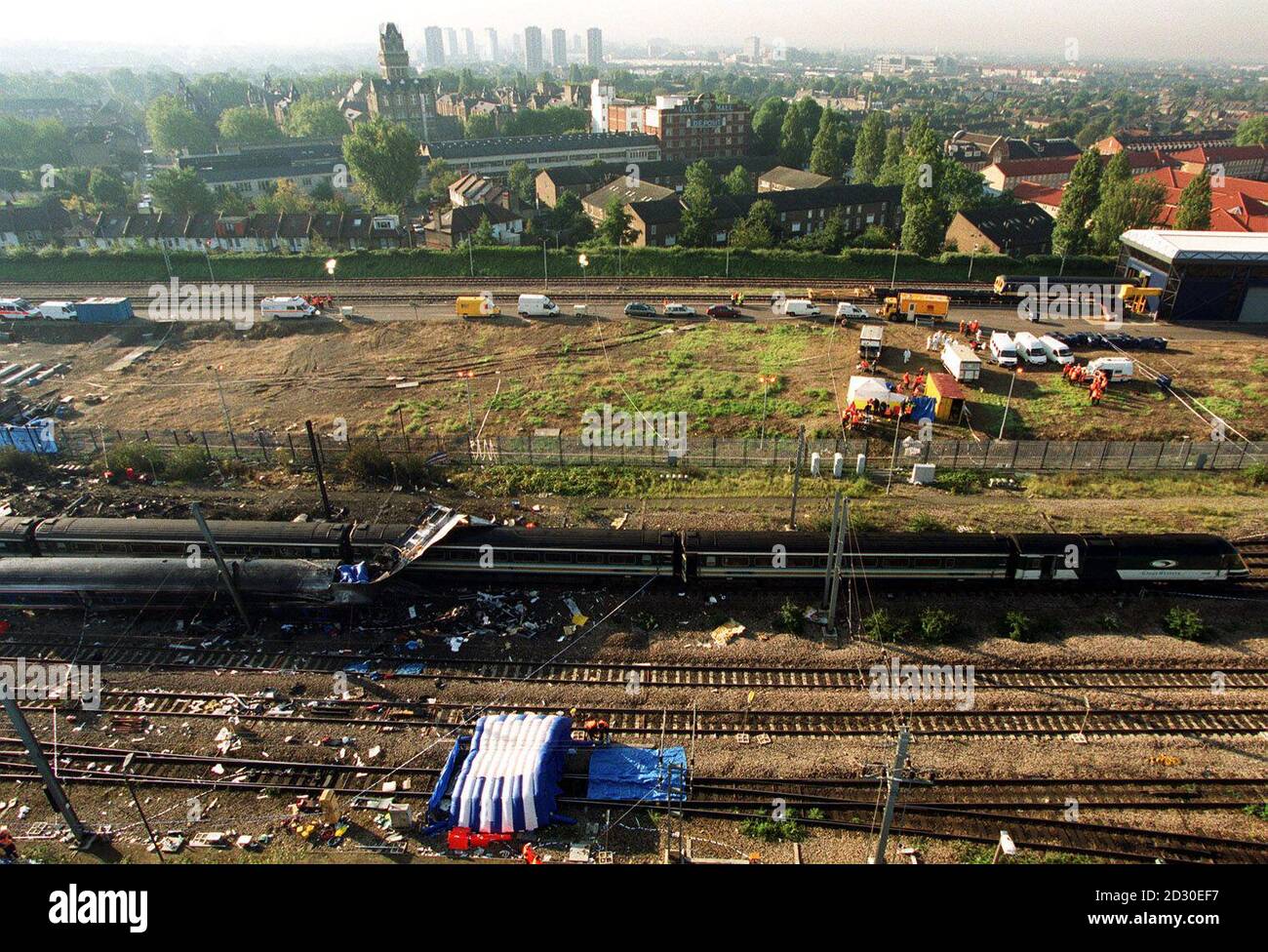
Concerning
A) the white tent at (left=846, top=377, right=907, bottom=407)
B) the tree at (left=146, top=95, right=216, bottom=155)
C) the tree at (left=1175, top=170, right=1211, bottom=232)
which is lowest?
the white tent at (left=846, top=377, right=907, bottom=407)

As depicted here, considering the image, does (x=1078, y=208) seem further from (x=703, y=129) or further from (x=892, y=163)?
(x=703, y=129)

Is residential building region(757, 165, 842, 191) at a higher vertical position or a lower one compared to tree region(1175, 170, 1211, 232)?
higher

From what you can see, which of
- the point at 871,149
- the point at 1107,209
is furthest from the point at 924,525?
the point at 871,149

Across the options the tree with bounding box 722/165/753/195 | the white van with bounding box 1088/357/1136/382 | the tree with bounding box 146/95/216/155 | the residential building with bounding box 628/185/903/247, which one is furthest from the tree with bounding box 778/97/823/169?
the tree with bounding box 146/95/216/155

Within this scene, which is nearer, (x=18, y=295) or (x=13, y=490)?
(x=13, y=490)

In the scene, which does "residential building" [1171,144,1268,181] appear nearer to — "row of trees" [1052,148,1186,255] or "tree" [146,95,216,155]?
"row of trees" [1052,148,1186,255]

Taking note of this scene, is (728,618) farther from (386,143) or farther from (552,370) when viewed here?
(386,143)

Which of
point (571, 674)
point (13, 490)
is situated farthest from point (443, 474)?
point (13, 490)
